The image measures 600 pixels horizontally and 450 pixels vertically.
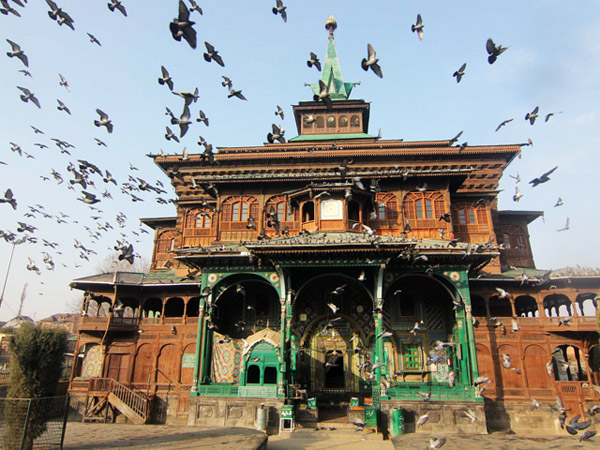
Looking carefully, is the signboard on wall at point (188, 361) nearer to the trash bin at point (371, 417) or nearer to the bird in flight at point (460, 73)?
the trash bin at point (371, 417)

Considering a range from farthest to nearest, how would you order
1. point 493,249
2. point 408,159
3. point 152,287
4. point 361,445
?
point 408,159
point 152,287
point 493,249
point 361,445

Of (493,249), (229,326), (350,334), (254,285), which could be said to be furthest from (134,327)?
(493,249)

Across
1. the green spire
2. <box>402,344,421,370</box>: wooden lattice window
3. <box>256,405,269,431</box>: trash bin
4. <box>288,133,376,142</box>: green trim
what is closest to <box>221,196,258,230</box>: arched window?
<box>288,133,376,142</box>: green trim

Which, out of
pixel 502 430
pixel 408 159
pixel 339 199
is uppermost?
pixel 408 159

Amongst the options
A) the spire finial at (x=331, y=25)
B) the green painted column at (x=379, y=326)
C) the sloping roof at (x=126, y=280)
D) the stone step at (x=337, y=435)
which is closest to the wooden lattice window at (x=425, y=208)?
the green painted column at (x=379, y=326)

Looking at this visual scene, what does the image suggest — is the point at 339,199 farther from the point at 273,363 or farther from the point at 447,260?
the point at 273,363

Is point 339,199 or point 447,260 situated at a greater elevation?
point 339,199

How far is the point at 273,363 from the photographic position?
23.9 m

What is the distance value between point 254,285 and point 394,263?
897 cm

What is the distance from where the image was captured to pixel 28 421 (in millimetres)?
12531

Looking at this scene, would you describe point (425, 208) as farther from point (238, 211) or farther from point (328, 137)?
point (328, 137)

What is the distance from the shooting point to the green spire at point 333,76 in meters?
42.5

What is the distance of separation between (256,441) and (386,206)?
708 inches

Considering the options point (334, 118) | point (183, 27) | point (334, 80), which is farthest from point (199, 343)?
point (334, 80)
